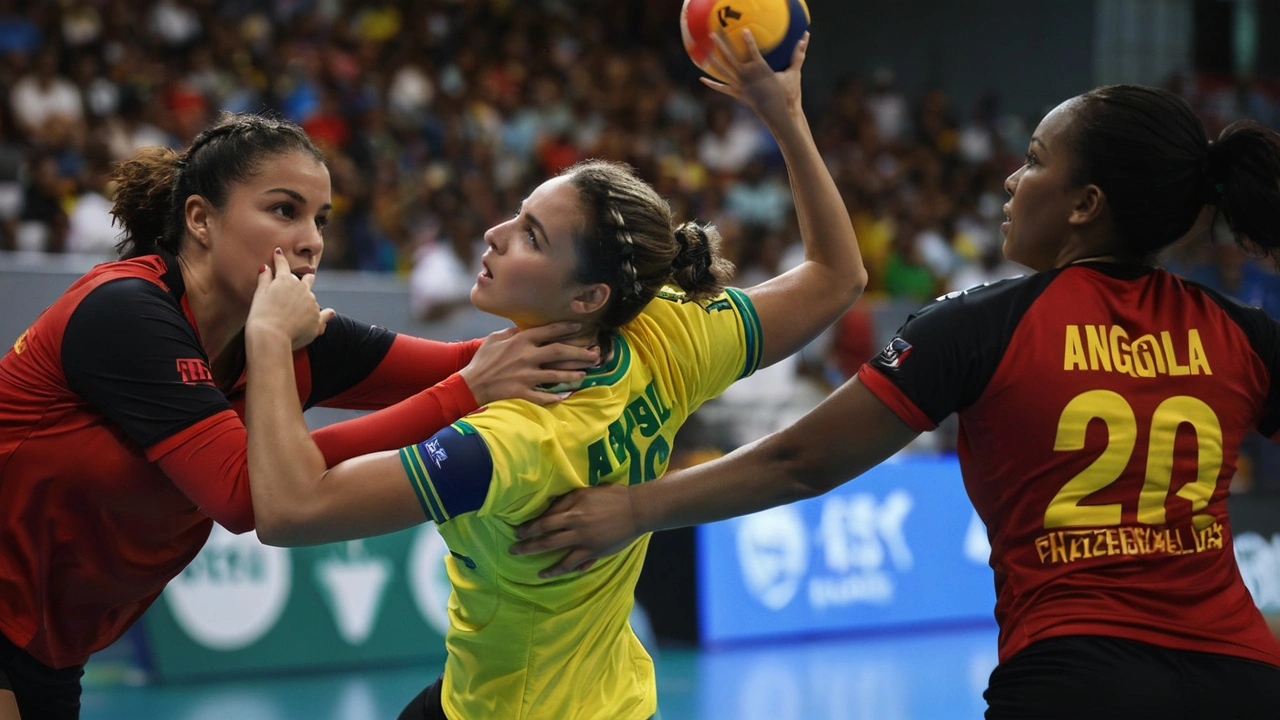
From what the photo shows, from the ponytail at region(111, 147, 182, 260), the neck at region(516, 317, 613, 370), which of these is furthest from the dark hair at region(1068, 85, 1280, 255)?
the ponytail at region(111, 147, 182, 260)

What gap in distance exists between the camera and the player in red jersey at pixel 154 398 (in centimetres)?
236

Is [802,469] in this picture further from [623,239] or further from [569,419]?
[623,239]

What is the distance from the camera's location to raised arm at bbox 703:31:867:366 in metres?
2.70

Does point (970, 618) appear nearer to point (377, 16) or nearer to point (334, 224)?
point (334, 224)

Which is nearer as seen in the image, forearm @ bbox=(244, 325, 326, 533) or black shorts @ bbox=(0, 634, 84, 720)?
forearm @ bbox=(244, 325, 326, 533)

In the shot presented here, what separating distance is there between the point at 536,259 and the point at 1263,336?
124 centimetres

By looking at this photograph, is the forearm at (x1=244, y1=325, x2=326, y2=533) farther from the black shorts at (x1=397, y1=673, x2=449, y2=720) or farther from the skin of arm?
the black shorts at (x1=397, y1=673, x2=449, y2=720)

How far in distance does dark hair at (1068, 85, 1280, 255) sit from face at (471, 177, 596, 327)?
896 mm

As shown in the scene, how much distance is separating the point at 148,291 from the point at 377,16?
10423 mm

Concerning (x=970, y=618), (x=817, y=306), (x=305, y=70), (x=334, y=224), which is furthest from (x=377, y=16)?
(x=817, y=306)

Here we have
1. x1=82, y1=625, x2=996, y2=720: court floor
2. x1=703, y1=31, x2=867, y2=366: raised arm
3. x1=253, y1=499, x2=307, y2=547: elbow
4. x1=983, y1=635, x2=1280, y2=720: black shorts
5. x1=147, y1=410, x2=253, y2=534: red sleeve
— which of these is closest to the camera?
x1=983, y1=635, x2=1280, y2=720: black shorts

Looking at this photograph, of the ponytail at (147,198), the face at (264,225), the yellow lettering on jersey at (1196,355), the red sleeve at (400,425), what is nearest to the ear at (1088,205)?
the yellow lettering on jersey at (1196,355)

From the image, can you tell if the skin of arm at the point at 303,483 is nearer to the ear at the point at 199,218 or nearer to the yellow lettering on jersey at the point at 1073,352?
the ear at the point at 199,218

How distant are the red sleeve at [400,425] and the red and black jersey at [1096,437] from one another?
80cm
